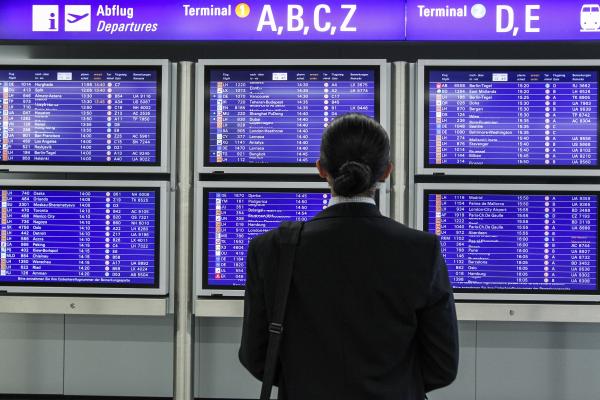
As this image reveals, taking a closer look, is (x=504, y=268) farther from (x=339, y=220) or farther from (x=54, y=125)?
(x=54, y=125)

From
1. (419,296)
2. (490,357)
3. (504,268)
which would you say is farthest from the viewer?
(490,357)

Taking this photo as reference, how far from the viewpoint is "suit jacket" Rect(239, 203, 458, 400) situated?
1.34 metres

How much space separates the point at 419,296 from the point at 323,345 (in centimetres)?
25

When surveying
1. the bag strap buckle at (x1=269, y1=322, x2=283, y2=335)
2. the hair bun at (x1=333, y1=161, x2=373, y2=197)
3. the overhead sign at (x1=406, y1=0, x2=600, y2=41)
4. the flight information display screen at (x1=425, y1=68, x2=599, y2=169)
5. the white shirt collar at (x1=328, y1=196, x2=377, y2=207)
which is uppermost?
the overhead sign at (x1=406, y1=0, x2=600, y2=41)

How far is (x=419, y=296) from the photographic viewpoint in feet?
4.40

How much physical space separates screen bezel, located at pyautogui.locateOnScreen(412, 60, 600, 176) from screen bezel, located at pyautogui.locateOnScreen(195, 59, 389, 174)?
7.2 inches

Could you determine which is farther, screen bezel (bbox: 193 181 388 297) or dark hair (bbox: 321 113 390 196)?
screen bezel (bbox: 193 181 388 297)

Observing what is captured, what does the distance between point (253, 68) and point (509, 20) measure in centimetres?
136

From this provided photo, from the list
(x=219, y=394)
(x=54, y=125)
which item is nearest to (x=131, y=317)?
(x=219, y=394)

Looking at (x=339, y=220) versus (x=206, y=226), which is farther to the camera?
(x=206, y=226)

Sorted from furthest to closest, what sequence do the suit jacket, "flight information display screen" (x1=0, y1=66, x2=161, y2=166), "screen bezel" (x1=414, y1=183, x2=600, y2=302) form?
"flight information display screen" (x1=0, y1=66, x2=161, y2=166) < "screen bezel" (x1=414, y1=183, x2=600, y2=302) < the suit jacket


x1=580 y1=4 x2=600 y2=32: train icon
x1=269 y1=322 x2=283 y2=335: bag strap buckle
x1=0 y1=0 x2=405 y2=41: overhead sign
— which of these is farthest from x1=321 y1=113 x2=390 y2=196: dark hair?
x1=580 y1=4 x2=600 y2=32: train icon

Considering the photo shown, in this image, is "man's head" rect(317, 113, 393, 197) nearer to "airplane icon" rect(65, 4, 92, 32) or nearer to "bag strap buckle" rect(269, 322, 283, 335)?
"bag strap buckle" rect(269, 322, 283, 335)

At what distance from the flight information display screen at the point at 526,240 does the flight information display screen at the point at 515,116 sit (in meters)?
0.19
